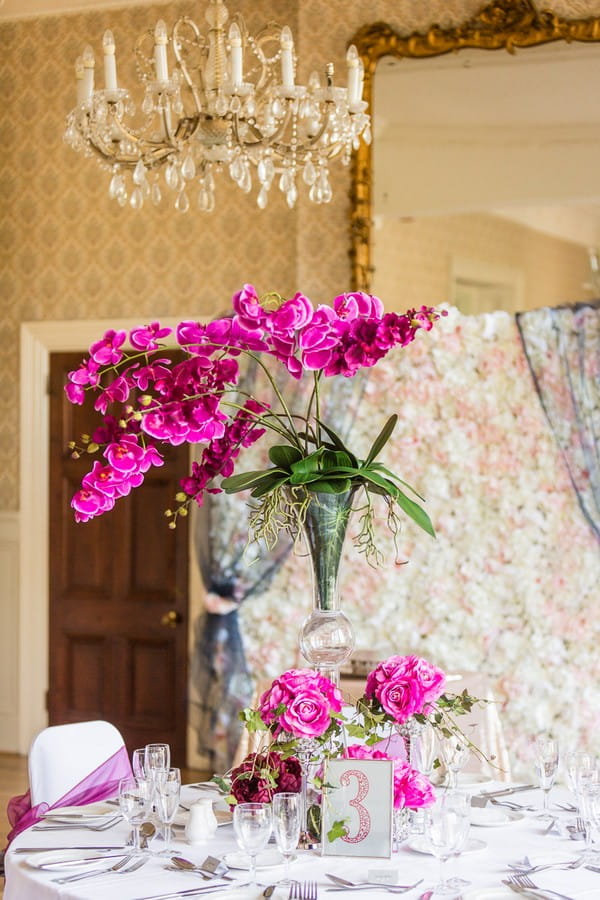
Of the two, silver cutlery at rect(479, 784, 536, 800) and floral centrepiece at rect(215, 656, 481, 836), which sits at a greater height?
floral centrepiece at rect(215, 656, 481, 836)

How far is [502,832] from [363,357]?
1029 millimetres

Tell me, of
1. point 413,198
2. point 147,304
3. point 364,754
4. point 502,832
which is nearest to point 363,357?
point 364,754

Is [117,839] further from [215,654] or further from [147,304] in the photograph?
[147,304]

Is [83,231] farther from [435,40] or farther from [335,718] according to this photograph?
[335,718]

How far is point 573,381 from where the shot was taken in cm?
452

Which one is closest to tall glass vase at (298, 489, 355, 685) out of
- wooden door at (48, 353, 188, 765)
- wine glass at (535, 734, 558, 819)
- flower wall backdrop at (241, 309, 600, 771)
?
wine glass at (535, 734, 558, 819)

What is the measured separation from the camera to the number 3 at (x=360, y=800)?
7.25 feet

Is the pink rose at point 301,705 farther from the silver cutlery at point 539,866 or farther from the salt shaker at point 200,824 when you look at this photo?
the silver cutlery at point 539,866

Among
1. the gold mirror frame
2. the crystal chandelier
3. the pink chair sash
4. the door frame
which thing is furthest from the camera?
the door frame

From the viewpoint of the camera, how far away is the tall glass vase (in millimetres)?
2338

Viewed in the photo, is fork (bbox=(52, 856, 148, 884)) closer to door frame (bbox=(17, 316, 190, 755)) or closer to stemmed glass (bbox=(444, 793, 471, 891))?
stemmed glass (bbox=(444, 793, 471, 891))

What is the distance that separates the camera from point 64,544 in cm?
636

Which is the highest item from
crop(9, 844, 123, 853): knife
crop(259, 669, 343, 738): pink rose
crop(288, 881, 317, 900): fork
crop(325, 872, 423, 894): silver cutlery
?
crop(259, 669, 343, 738): pink rose

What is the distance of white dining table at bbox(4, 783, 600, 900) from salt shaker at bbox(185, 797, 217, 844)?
0.02 metres
